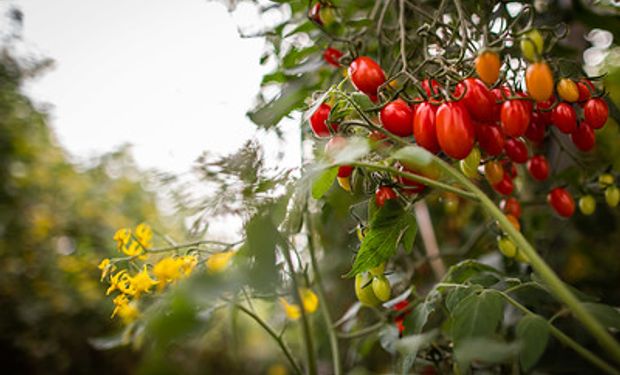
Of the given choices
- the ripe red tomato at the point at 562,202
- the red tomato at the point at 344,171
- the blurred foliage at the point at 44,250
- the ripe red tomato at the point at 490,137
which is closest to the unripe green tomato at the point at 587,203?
the ripe red tomato at the point at 562,202

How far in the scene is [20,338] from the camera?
1.33 metres

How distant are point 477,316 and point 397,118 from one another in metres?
0.17

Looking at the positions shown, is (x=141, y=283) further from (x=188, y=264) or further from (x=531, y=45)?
(x=531, y=45)

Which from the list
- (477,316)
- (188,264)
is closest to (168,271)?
(188,264)

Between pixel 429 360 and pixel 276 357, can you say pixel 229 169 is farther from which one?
pixel 276 357

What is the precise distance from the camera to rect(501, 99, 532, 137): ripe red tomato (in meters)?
0.36

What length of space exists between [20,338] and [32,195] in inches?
17.8

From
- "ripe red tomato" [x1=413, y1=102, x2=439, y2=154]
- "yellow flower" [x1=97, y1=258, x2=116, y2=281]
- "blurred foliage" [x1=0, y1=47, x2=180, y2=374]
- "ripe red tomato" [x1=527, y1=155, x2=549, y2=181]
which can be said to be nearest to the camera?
"ripe red tomato" [x1=413, y1=102, x2=439, y2=154]

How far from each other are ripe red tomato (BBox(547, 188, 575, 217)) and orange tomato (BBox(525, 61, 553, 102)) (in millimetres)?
260

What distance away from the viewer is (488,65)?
0.34m

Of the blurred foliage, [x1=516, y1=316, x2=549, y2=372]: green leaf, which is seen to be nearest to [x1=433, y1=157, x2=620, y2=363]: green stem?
[x1=516, y1=316, x2=549, y2=372]: green leaf

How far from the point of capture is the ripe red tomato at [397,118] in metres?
0.37

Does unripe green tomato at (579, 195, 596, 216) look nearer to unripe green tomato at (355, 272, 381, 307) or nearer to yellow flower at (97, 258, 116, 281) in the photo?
unripe green tomato at (355, 272, 381, 307)

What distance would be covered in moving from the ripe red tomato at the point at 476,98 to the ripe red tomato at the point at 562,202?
261 mm
